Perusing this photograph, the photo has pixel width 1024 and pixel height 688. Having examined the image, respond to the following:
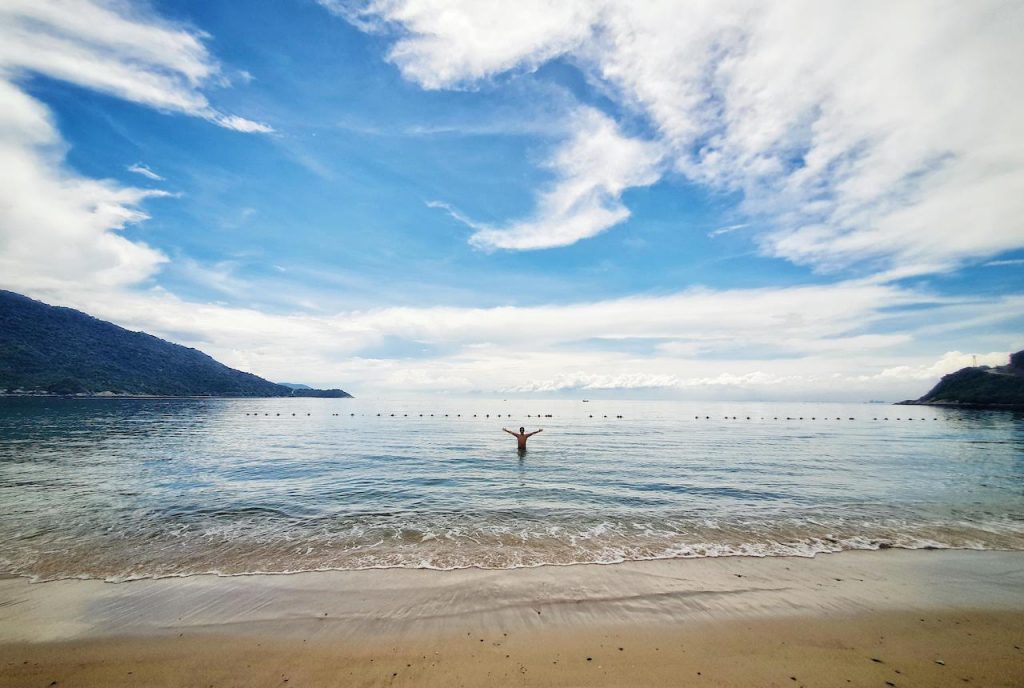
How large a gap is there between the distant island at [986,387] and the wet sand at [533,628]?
18118 centimetres

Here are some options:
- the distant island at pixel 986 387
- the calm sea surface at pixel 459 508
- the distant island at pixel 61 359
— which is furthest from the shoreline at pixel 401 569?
the distant island at pixel 61 359

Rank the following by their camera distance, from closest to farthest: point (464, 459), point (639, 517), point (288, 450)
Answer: point (639, 517) → point (464, 459) → point (288, 450)

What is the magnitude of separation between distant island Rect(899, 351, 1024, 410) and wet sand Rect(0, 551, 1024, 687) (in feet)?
594

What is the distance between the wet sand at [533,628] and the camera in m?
6.62

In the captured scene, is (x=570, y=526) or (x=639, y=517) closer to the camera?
(x=570, y=526)

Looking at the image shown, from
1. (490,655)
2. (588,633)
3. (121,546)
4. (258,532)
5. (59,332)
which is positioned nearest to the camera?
(490,655)

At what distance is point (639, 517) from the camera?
16.7m

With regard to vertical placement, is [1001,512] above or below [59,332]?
below

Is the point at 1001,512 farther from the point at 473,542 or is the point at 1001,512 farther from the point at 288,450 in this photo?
the point at 288,450

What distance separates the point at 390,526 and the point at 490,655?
928 centimetres

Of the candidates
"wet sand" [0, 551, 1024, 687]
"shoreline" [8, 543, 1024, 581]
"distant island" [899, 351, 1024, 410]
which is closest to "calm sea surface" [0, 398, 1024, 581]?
"shoreline" [8, 543, 1024, 581]

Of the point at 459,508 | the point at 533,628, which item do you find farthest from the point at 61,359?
the point at 533,628

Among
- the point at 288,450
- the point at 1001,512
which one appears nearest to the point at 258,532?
the point at 288,450

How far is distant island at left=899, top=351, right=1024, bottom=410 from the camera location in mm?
128125
